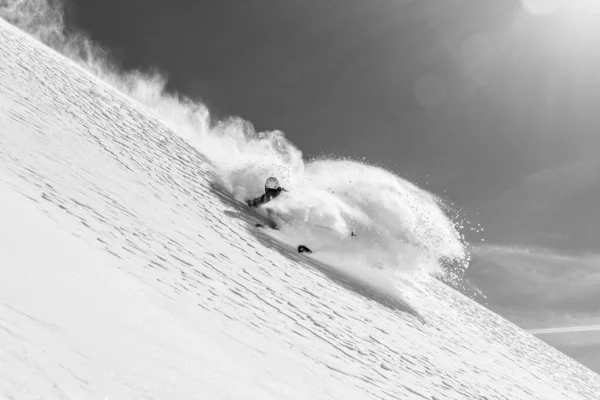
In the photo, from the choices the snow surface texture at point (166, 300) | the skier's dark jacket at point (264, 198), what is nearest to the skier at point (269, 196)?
the skier's dark jacket at point (264, 198)

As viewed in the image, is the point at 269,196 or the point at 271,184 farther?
the point at 271,184

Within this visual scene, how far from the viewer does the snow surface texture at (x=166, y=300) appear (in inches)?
144

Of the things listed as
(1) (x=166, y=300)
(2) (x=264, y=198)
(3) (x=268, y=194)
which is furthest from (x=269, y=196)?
(1) (x=166, y=300)

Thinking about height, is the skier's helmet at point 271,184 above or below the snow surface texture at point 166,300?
above

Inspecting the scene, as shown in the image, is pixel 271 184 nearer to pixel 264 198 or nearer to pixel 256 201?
pixel 264 198

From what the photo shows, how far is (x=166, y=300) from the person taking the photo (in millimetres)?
5641

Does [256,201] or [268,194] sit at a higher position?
[268,194]

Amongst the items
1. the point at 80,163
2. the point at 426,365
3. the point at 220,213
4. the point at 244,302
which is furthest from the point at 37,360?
the point at 220,213

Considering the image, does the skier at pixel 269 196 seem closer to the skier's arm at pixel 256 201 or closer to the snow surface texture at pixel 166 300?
the skier's arm at pixel 256 201

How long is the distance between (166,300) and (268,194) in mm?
12722

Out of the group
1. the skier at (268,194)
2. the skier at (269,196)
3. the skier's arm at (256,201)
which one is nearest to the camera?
the skier at (269,196)

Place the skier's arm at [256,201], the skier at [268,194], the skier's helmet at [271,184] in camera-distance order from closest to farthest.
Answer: the skier's arm at [256,201]
the skier at [268,194]
the skier's helmet at [271,184]

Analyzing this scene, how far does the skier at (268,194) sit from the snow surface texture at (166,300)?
100 centimetres

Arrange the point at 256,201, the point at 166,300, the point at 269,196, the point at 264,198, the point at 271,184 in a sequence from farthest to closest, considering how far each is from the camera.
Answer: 1. the point at 271,184
2. the point at 269,196
3. the point at 264,198
4. the point at 256,201
5. the point at 166,300
